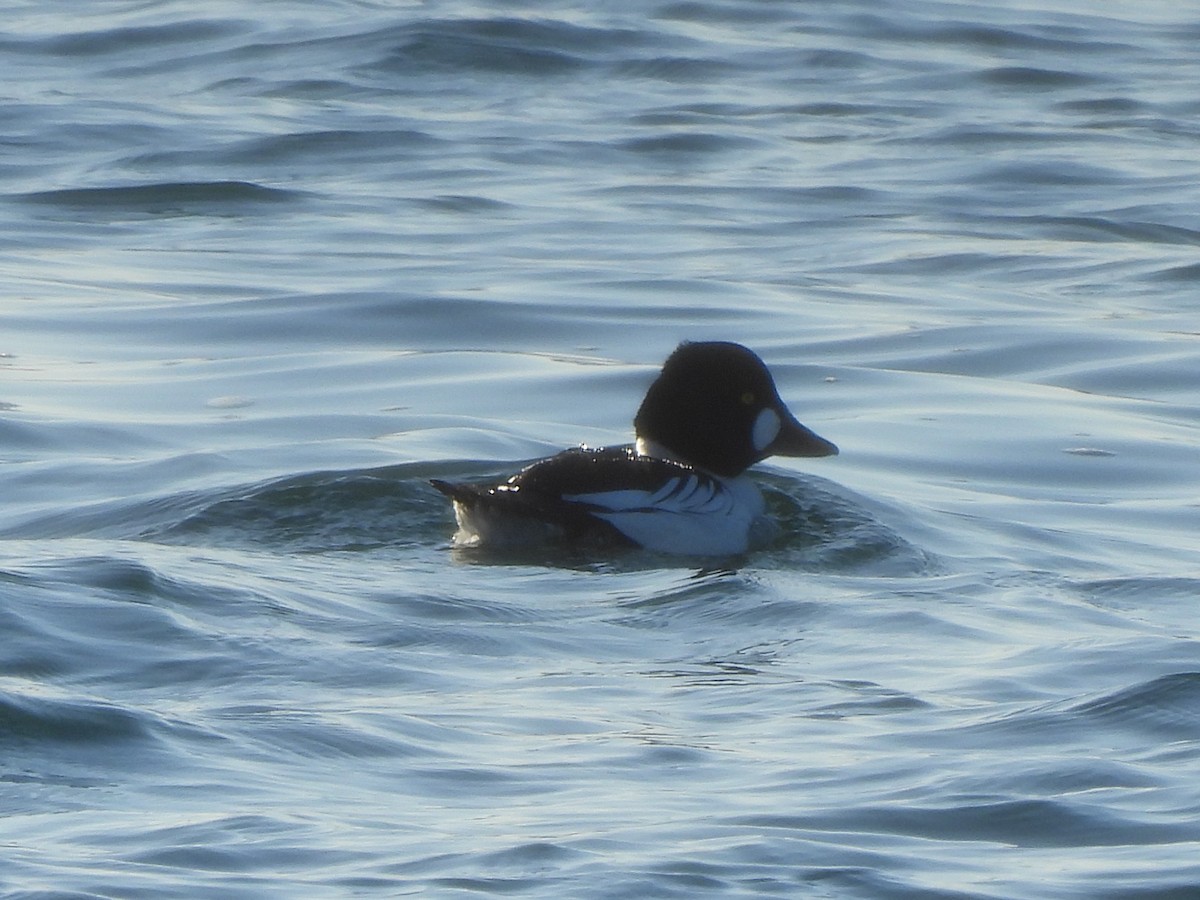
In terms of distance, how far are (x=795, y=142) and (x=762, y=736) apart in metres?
13.9

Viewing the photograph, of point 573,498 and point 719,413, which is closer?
point 573,498

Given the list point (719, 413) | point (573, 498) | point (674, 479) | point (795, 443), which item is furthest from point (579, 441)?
point (573, 498)

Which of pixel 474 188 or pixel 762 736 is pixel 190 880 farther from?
pixel 474 188

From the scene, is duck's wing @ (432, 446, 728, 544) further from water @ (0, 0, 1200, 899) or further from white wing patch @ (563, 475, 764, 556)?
water @ (0, 0, 1200, 899)

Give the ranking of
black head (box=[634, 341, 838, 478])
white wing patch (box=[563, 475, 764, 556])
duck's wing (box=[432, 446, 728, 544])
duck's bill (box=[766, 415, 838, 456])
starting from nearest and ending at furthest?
duck's wing (box=[432, 446, 728, 544])
white wing patch (box=[563, 475, 764, 556])
black head (box=[634, 341, 838, 478])
duck's bill (box=[766, 415, 838, 456])

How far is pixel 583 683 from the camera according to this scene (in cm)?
618

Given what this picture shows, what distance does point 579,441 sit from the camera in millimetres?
10445

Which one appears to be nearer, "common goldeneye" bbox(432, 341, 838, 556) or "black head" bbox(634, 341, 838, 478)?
"common goldeneye" bbox(432, 341, 838, 556)

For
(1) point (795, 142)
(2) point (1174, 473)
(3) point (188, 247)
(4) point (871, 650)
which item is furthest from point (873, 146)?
(4) point (871, 650)

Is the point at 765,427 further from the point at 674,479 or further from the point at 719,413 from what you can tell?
the point at 674,479

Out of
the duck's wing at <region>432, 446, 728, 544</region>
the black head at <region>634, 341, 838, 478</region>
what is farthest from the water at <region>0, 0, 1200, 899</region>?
the black head at <region>634, 341, 838, 478</region>

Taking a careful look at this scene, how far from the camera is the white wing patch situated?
8352 mm

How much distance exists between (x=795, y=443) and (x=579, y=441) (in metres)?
1.27

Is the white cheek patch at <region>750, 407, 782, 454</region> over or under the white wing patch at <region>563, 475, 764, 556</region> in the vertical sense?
over
